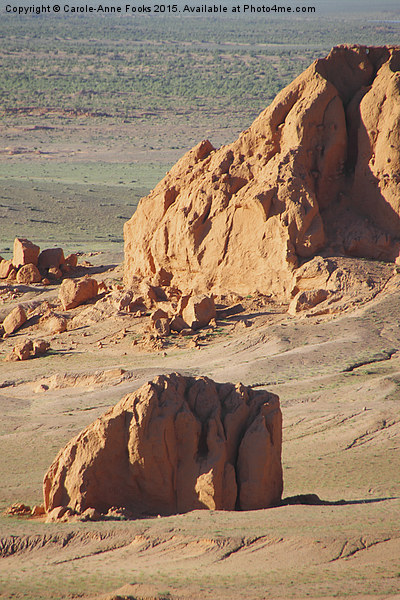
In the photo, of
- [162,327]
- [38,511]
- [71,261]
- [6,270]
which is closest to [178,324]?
[162,327]

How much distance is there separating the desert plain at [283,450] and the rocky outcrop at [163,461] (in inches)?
23.6

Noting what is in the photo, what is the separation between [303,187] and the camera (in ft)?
71.7

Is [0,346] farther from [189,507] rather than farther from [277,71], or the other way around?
[277,71]

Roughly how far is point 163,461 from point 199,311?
949 centimetres

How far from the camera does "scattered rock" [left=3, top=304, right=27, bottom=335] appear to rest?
25.3 m

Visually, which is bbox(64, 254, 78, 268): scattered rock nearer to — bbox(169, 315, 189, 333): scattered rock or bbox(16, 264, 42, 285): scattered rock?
bbox(16, 264, 42, 285): scattered rock

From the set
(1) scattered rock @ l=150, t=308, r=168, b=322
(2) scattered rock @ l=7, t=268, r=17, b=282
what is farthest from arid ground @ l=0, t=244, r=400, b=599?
(2) scattered rock @ l=7, t=268, r=17, b=282

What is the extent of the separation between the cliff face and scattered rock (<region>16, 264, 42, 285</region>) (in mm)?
7346

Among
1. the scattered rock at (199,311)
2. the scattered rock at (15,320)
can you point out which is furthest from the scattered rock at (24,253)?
the scattered rock at (199,311)

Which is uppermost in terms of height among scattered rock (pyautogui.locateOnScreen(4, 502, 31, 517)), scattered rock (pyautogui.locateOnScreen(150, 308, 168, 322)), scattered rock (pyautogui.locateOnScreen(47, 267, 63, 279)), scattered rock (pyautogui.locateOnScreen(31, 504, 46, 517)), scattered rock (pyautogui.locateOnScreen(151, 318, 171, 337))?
scattered rock (pyautogui.locateOnScreen(47, 267, 63, 279))

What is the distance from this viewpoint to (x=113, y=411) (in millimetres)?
12977

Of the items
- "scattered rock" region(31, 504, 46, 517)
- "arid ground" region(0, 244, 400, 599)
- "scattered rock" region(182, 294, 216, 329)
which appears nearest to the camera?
"arid ground" region(0, 244, 400, 599)

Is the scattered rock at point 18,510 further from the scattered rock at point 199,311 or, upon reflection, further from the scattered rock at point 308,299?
the scattered rock at point 308,299

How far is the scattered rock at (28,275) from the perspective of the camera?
2961 centimetres
